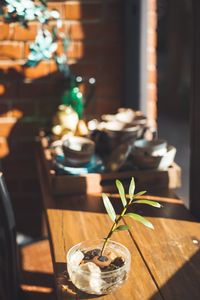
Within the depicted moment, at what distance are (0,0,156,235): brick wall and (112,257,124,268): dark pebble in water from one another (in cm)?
133

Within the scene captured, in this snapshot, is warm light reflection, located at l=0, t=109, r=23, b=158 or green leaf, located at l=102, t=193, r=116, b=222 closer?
green leaf, located at l=102, t=193, r=116, b=222

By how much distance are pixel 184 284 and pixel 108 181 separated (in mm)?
676

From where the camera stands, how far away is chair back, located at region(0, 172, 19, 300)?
5.17 ft

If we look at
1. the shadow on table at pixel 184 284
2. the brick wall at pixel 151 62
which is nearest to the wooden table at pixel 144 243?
the shadow on table at pixel 184 284

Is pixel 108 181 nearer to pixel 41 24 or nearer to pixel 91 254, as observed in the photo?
pixel 91 254

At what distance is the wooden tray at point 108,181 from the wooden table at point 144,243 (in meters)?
0.03

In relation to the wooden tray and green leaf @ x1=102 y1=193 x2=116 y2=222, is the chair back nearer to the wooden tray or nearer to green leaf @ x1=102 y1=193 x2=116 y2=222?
the wooden tray

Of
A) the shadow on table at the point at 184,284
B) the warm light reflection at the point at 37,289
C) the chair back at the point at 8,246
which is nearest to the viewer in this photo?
the shadow on table at the point at 184,284

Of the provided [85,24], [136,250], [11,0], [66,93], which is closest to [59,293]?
[136,250]

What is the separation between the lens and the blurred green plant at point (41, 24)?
1.67 meters

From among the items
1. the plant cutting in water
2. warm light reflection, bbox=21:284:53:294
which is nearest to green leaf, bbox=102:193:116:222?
the plant cutting in water

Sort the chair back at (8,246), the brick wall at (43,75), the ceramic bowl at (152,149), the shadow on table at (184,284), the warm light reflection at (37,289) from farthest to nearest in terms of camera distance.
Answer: the brick wall at (43,75) < the warm light reflection at (37,289) < the ceramic bowl at (152,149) < the chair back at (8,246) < the shadow on table at (184,284)

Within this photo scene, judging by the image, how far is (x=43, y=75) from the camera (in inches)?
91.7

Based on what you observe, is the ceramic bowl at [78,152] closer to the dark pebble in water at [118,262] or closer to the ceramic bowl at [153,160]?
the ceramic bowl at [153,160]
